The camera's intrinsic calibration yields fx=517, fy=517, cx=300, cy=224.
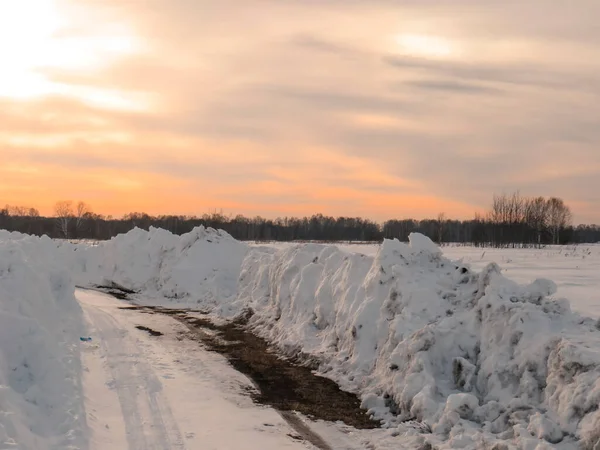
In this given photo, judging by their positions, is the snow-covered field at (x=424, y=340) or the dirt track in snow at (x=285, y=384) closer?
the snow-covered field at (x=424, y=340)

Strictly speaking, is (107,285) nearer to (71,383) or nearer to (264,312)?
(264,312)

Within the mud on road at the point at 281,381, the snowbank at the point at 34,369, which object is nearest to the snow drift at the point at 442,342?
the mud on road at the point at 281,381

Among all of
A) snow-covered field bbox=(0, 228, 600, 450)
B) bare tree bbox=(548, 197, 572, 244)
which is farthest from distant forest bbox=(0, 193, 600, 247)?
snow-covered field bbox=(0, 228, 600, 450)

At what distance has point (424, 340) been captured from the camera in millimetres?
10312

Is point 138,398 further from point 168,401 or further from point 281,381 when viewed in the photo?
point 281,381

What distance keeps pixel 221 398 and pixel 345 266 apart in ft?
20.7

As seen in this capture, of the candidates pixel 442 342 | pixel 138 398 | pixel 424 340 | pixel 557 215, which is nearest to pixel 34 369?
pixel 138 398

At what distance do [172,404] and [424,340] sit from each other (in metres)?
5.03

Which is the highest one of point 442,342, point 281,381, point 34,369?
point 442,342

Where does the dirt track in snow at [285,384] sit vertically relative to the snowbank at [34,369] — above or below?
below

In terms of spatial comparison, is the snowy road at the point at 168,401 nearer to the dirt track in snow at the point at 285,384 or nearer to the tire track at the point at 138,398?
the tire track at the point at 138,398

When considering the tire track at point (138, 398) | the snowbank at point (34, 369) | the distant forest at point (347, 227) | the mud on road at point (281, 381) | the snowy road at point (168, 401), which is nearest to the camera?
the snowbank at point (34, 369)

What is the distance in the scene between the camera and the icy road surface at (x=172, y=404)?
8.08m

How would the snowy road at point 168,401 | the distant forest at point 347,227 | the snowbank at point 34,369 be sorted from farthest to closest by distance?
the distant forest at point 347,227 → the snowy road at point 168,401 → the snowbank at point 34,369
